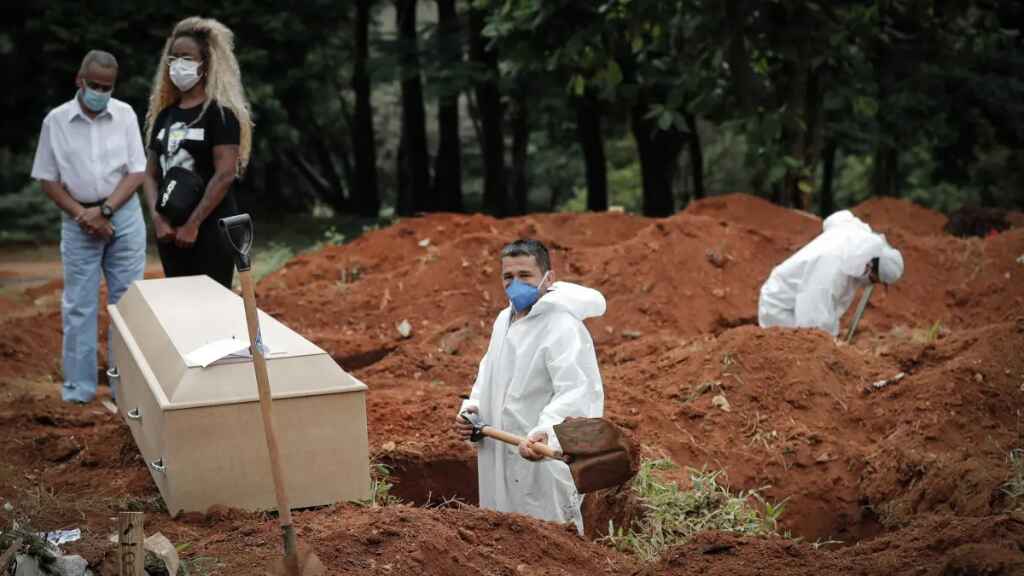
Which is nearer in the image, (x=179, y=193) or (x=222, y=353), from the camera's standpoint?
(x=222, y=353)

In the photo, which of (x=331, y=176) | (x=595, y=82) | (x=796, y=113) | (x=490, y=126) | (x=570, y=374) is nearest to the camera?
(x=570, y=374)

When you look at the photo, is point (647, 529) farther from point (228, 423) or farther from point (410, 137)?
point (410, 137)

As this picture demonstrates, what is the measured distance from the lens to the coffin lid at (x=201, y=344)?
15.6ft

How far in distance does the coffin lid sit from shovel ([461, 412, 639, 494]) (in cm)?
86

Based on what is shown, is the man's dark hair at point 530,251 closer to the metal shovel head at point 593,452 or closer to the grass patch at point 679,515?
the metal shovel head at point 593,452

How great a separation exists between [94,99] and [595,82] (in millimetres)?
6981

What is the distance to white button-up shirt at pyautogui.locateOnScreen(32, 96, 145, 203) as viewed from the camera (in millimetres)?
7066

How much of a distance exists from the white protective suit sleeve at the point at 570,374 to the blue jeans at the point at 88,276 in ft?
10.7

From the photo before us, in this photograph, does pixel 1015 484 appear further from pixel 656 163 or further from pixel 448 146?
pixel 448 146

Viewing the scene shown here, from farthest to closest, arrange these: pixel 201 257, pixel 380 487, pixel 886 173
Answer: pixel 886 173 < pixel 201 257 < pixel 380 487

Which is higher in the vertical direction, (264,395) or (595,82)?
(595,82)

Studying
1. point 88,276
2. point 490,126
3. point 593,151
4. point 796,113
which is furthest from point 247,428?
point 490,126

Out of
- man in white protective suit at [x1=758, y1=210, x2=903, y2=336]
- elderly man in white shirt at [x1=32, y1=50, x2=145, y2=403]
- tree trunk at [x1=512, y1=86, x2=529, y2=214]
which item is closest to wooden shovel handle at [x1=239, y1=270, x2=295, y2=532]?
elderly man in white shirt at [x1=32, y1=50, x2=145, y2=403]

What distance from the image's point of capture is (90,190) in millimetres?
7113
